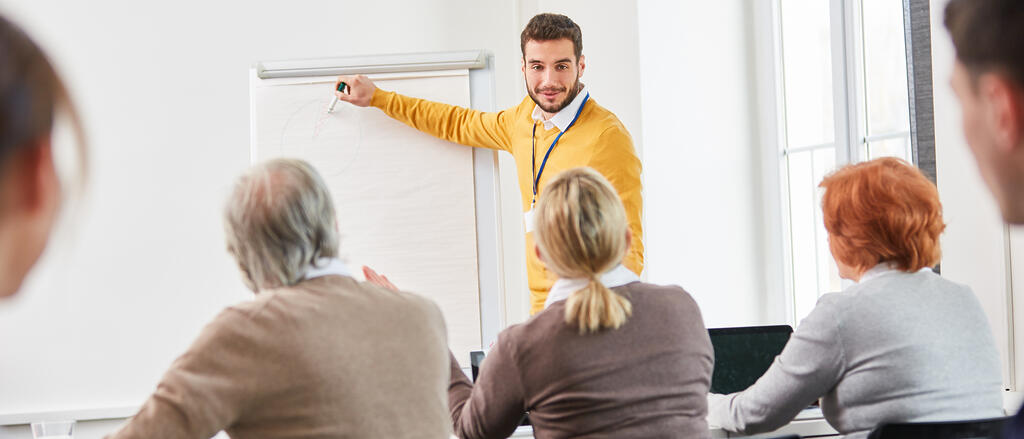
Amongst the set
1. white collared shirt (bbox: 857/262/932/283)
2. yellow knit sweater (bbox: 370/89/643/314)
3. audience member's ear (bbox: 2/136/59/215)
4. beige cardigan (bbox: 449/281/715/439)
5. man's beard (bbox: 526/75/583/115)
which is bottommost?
beige cardigan (bbox: 449/281/715/439)

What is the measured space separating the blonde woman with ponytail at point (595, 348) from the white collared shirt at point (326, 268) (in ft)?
0.99

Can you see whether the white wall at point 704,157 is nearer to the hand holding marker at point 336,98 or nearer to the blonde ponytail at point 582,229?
the hand holding marker at point 336,98

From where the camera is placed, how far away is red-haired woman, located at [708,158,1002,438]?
1.56 meters

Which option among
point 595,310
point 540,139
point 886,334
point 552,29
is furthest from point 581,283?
point 552,29

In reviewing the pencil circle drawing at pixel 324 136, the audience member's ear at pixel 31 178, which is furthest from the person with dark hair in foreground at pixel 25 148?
the pencil circle drawing at pixel 324 136

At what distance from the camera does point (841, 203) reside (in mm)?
1691

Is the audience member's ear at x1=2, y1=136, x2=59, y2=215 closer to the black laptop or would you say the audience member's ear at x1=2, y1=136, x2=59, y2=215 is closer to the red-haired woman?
the red-haired woman

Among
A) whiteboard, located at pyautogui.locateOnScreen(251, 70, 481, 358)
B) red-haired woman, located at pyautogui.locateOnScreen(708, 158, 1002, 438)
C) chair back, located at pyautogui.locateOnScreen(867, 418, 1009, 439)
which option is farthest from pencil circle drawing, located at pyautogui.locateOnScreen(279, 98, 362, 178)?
chair back, located at pyautogui.locateOnScreen(867, 418, 1009, 439)

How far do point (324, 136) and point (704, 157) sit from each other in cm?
176

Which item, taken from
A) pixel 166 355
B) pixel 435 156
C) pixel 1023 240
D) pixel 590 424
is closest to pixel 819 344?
pixel 590 424

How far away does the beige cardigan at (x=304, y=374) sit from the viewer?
1231 millimetres

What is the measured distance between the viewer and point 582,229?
1473 mm

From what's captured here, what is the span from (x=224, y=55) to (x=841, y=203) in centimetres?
249

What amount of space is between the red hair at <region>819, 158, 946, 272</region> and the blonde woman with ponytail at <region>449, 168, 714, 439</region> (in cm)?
41
